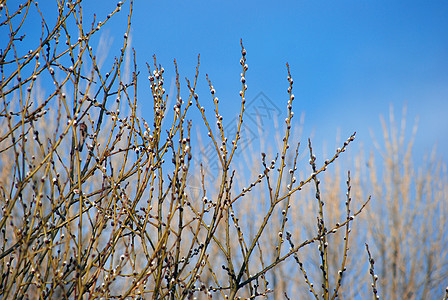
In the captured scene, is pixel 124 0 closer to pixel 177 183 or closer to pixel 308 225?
pixel 177 183

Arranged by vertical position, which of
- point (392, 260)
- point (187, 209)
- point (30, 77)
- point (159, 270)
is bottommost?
point (159, 270)

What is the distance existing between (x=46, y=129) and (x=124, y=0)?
634 cm

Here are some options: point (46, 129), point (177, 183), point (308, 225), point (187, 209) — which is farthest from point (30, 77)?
point (308, 225)

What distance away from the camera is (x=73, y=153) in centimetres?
194

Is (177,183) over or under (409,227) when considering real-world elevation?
under

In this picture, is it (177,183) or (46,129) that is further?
(46,129)

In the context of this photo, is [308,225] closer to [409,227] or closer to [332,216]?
[332,216]

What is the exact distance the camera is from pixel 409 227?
30.5 feet

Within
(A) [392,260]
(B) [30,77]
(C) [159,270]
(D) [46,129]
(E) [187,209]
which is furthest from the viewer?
(E) [187,209]

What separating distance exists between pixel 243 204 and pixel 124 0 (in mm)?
7899

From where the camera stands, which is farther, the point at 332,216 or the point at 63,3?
the point at 332,216

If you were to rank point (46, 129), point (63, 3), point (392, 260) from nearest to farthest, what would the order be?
point (63, 3) < point (46, 129) < point (392, 260)

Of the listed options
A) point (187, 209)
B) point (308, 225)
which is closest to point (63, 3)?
point (187, 209)

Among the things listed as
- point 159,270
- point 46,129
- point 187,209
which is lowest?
point 159,270
